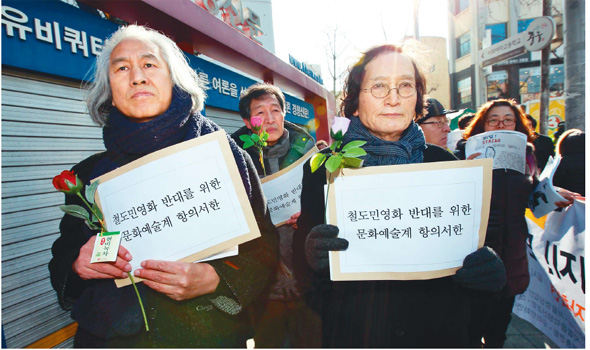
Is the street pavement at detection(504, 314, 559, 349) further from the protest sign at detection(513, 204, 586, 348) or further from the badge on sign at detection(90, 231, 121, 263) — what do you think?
the badge on sign at detection(90, 231, 121, 263)

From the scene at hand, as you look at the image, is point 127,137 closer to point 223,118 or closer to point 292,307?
point 292,307

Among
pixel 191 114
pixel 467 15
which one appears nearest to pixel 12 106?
pixel 191 114

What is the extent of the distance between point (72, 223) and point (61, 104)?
2.30 metres

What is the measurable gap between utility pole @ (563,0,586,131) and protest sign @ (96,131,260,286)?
5.01m

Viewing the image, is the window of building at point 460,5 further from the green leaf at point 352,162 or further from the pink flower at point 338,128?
the green leaf at point 352,162

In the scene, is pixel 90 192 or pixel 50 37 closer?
pixel 90 192

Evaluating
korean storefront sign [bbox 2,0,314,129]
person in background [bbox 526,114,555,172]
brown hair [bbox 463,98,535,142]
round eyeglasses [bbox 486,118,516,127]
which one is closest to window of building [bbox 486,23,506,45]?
person in background [bbox 526,114,555,172]

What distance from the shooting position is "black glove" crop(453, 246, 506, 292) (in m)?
1.23

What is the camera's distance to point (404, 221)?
1.29 m

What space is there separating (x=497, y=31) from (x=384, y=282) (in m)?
26.1

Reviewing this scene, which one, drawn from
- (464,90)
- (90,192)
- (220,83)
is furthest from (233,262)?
(464,90)

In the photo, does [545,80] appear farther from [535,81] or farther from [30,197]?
[535,81]

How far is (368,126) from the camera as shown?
1.56 metres

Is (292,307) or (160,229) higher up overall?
(160,229)
